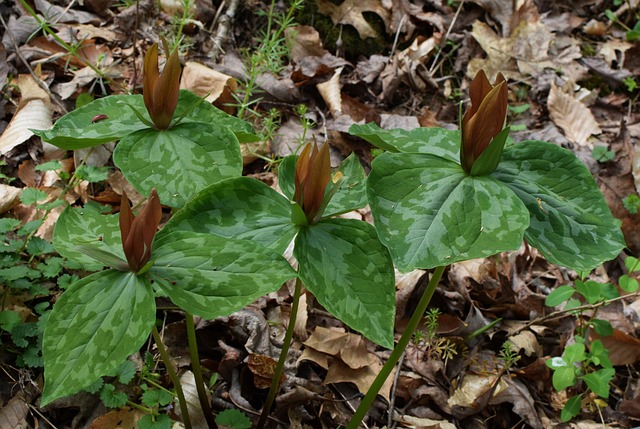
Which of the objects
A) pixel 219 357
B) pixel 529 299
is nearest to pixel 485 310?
pixel 529 299

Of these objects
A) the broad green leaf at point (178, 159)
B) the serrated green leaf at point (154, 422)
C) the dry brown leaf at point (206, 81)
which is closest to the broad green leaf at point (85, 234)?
the broad green leaf at point (178, 159)

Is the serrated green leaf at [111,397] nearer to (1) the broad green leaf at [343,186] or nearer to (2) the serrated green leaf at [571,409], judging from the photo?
(1) the broad green leaf at [343,186]

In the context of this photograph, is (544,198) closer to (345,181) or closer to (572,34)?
(345,181)

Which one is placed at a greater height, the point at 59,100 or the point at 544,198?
the point at 544,198

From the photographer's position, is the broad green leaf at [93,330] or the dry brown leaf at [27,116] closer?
the broad green leaf at [93,330]

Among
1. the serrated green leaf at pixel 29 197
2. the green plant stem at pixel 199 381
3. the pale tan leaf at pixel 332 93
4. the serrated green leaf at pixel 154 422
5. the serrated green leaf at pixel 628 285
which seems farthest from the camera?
the pale tan leaf at pixel 332 93

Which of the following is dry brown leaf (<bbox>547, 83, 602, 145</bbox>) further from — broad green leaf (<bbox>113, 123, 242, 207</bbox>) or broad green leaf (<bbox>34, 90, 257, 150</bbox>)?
broad green leaf (<bbox>113, 123, 242, 207</bbox>)
